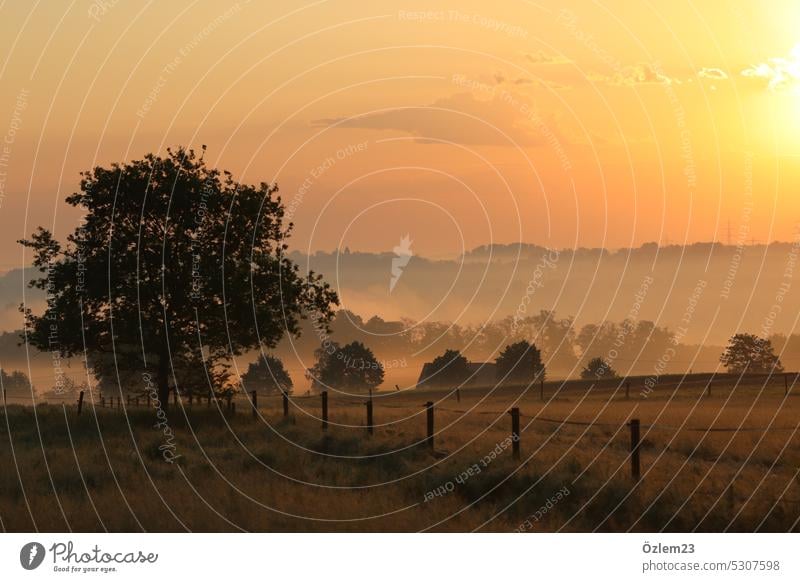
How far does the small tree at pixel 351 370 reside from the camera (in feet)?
465

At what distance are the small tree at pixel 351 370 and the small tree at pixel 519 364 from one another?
16.4 m

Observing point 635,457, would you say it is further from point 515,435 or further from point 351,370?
point 351,370

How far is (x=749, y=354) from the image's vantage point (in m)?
129

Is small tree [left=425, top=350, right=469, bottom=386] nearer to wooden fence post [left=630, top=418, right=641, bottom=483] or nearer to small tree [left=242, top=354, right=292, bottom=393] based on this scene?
small tree [left=242, top=354, right=292, bottom=393]

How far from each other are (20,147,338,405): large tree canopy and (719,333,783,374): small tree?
89394mm

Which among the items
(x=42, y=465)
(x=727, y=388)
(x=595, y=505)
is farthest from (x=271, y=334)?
(x=727, y=388)

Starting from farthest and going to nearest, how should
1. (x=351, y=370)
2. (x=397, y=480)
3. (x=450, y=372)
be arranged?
1. (x=351, y=370)
2. (x=450, y=372)
3. (x=397, y=480)

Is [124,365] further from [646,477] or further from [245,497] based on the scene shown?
[646,477]

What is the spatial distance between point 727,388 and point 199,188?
45149 mm

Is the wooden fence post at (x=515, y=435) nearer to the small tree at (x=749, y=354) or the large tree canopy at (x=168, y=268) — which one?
the large tree canopy at (x=168, y=268)

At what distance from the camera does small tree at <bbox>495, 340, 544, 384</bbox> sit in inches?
5408

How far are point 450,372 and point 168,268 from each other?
102 metres

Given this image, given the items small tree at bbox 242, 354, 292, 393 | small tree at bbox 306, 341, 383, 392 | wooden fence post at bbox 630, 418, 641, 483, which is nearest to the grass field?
wooden fence post at bbox 630, 418, 641, 483

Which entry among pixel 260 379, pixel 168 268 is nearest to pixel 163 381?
pixel 168 268
